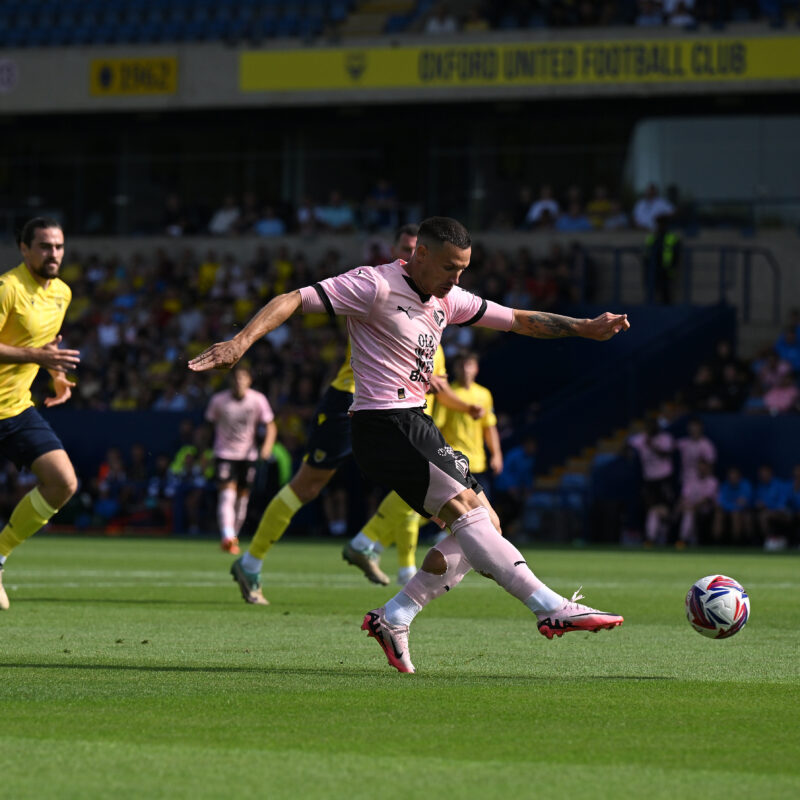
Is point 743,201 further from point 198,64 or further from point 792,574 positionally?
point 792,574

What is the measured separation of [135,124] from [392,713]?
117 ft

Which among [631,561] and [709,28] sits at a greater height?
[709,28]

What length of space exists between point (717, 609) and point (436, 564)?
60.2 inches

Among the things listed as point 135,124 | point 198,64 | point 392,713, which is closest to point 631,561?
point 392,713

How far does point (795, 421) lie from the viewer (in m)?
25.3

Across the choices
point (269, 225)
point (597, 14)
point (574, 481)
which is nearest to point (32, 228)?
point (574, 481)

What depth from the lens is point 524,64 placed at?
111ft

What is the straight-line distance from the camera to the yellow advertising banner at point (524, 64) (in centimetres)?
3228

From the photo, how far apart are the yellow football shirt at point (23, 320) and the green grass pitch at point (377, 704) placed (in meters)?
1.48

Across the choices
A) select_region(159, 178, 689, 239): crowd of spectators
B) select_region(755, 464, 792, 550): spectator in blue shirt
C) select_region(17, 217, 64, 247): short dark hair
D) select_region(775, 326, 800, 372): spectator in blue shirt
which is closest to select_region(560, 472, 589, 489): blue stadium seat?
select_region(755, 464, 792, 550): spectator in blue shirt

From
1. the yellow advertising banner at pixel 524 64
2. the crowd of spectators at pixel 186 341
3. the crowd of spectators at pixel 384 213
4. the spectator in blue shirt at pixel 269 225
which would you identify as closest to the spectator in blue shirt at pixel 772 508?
the crowd of spectators at pixel 186 341

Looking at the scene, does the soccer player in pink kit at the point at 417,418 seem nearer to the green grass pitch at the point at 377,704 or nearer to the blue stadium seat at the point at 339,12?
the green grass pitch at the point at 377,704

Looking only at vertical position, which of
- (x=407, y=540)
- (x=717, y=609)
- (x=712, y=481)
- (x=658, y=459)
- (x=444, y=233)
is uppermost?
(x=444, y=233)

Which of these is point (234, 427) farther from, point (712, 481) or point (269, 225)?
point (269, 225)
